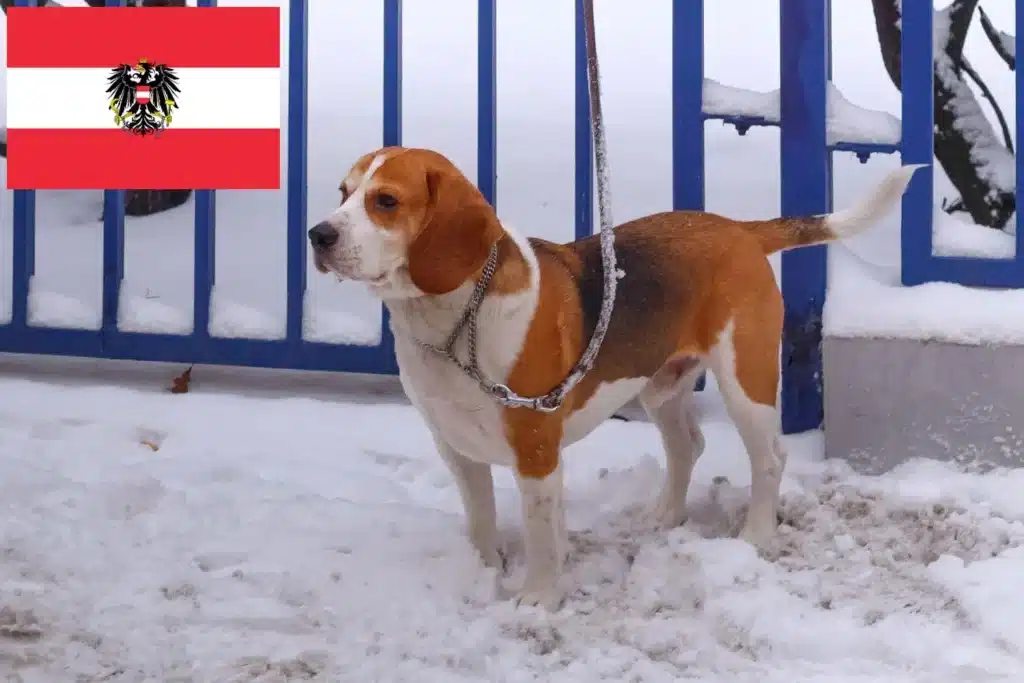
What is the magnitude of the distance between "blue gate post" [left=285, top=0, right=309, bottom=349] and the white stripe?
688mm

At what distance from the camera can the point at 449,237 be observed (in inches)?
104

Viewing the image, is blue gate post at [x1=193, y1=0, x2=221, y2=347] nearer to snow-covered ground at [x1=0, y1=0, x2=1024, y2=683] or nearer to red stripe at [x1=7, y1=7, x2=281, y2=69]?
snow-covered ground at [x1=0, y1=0, x2=1024, y2=683]

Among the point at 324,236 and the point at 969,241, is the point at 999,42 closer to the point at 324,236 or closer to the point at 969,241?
the point at 969,241

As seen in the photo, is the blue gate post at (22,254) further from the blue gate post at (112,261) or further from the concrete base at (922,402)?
the concrete base at (922,402)

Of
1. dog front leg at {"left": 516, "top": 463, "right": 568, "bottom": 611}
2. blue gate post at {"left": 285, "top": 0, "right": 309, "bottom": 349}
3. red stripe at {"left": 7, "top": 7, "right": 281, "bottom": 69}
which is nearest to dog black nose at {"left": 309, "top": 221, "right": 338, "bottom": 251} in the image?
dog front leg at {"left": 516, "top": 463, "right": 568, "bottom": 611}

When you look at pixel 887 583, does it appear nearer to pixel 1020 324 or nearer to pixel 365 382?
pixel 1020 324

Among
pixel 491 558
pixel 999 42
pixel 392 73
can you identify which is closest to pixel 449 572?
pixel 491 558

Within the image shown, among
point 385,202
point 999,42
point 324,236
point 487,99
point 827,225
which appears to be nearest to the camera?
Result: point 324,236

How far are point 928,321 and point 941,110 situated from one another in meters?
1.56

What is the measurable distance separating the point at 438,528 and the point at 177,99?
2.86 metres

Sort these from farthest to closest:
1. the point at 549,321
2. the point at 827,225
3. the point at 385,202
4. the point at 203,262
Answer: the point at 203,262 → the point at 827,225 → the point at 549,321 → the point at 385,202

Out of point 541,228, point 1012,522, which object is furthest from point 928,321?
point 541,228

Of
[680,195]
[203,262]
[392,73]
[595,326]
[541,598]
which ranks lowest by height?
[541,598]

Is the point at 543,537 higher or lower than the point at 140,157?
lower
